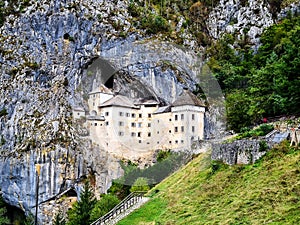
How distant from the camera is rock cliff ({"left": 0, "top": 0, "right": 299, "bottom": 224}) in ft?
216

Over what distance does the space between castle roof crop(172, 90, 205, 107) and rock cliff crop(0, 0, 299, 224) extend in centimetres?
271

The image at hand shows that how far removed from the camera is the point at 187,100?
6500 centimetres

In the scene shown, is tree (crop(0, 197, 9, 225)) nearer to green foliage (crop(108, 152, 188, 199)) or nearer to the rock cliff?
the rock cliff

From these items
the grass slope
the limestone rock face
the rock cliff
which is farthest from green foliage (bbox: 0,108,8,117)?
the grass slope

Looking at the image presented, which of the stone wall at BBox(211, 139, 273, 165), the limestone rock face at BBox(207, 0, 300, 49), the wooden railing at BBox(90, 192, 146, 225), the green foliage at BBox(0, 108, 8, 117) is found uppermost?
the limestone rock face at BBox(207, 0, 300, 49)

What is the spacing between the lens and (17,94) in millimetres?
70875

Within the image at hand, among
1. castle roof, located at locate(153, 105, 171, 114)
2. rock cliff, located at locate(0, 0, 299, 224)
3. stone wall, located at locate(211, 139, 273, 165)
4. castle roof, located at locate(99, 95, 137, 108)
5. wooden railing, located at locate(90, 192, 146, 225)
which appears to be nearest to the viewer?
stone wall, located at locate(211, 139, 273, 165)

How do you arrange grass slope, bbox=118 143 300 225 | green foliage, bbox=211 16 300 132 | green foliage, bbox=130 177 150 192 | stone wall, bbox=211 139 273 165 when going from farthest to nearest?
green foliage, bbox=130 177 150 192, green foliage, bbox=211 16 300 132, stone wall, bbox=211 139 273 165, grass slope, bbox=118 143 300 225

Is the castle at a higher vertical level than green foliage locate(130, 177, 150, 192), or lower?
higher

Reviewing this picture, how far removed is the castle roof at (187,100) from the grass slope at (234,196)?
98.6 ft

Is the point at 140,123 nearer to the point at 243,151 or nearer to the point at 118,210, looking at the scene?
the point at 118,210

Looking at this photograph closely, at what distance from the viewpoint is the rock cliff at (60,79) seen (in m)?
65.8

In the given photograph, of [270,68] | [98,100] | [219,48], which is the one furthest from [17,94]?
[270,68]

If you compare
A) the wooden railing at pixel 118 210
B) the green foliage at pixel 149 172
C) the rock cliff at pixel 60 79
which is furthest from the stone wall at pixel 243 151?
the rock cliff at pixel 60 79
